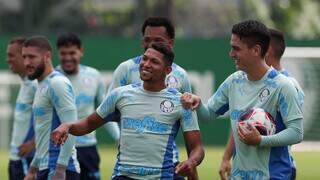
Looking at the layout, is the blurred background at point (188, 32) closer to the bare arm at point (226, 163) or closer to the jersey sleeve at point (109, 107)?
the bare arm at point (226, 163)

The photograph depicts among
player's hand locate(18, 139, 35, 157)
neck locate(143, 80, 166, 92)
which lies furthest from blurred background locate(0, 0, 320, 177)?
neck locate(143, 80, 166, 92)

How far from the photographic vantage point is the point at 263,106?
8633 millimetres

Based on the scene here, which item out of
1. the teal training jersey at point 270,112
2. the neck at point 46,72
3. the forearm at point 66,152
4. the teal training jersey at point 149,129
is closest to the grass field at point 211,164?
the neck at point 46,72

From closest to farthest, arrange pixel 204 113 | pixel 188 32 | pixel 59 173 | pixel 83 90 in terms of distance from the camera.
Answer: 1. pixel 204 113
2. pixel 59 173
3. pixel 83 90
4. pixel 188 32

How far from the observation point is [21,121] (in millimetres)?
11992

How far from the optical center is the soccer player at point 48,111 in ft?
33.4

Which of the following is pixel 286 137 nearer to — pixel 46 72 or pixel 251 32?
pixel 251 32

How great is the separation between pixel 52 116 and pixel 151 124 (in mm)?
1715

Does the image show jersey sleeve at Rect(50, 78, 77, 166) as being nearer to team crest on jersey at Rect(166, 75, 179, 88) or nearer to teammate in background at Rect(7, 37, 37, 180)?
team crest on jersey at Rect(166, 75, 179, 88)

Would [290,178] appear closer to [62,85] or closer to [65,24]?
[62,85]

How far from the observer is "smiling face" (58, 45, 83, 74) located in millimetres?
13094

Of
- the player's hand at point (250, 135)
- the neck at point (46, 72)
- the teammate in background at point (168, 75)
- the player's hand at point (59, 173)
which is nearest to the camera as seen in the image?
the player's hand at point (250, 135)

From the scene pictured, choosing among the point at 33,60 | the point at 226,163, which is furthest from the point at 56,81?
the point at 226,163

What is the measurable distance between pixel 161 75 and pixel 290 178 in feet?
4.07
